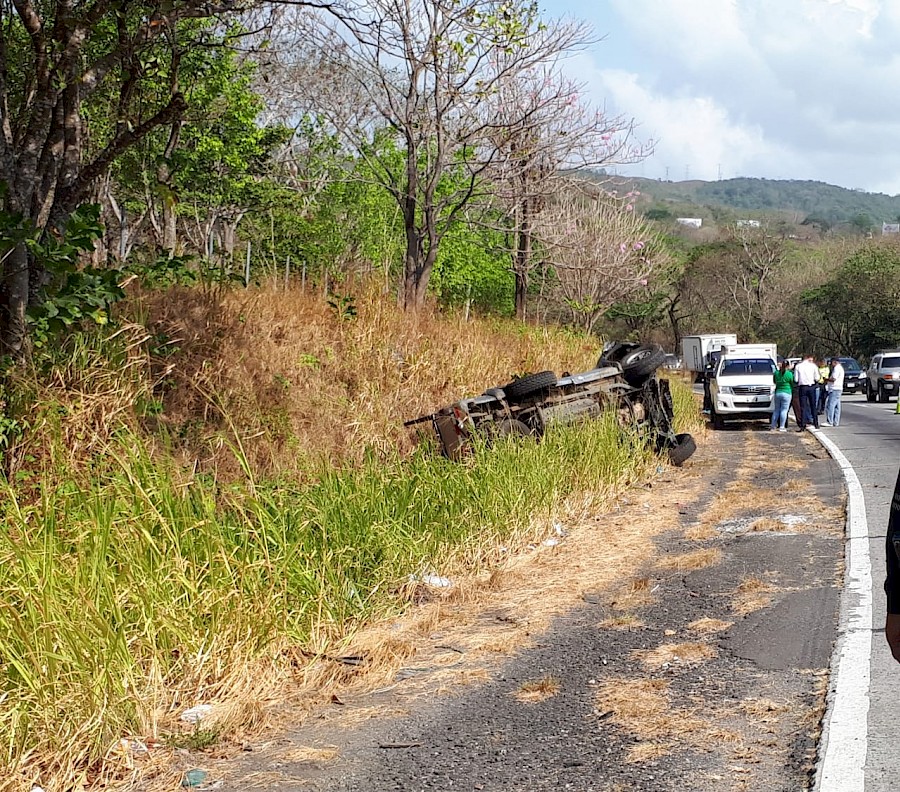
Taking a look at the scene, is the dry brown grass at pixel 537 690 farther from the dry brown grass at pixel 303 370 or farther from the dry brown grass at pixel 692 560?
the dry brown grass at pixel 303 370

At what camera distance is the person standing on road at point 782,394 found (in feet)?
74.2

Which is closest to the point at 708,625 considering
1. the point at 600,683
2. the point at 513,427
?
the point at 600,683

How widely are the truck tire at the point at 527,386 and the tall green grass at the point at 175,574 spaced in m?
3.56

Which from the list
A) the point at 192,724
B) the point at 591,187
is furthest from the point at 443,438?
the point at 591,187

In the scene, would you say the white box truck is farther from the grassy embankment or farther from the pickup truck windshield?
Result: the grassy embankment

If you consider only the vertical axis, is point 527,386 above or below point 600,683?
above

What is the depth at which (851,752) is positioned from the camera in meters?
4.38

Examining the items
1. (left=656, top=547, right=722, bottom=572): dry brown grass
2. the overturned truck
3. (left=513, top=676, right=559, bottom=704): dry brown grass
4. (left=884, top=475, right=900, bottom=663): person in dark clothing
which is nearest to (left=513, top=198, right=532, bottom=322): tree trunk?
the overturned truck

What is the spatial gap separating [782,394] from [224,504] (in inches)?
676

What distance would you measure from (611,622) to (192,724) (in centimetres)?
289

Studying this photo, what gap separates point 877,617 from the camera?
21.3ft

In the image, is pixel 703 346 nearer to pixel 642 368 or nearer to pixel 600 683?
pixel 642 368

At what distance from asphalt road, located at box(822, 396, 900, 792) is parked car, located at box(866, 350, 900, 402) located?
55.2ft

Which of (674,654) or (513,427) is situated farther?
(513,427)
